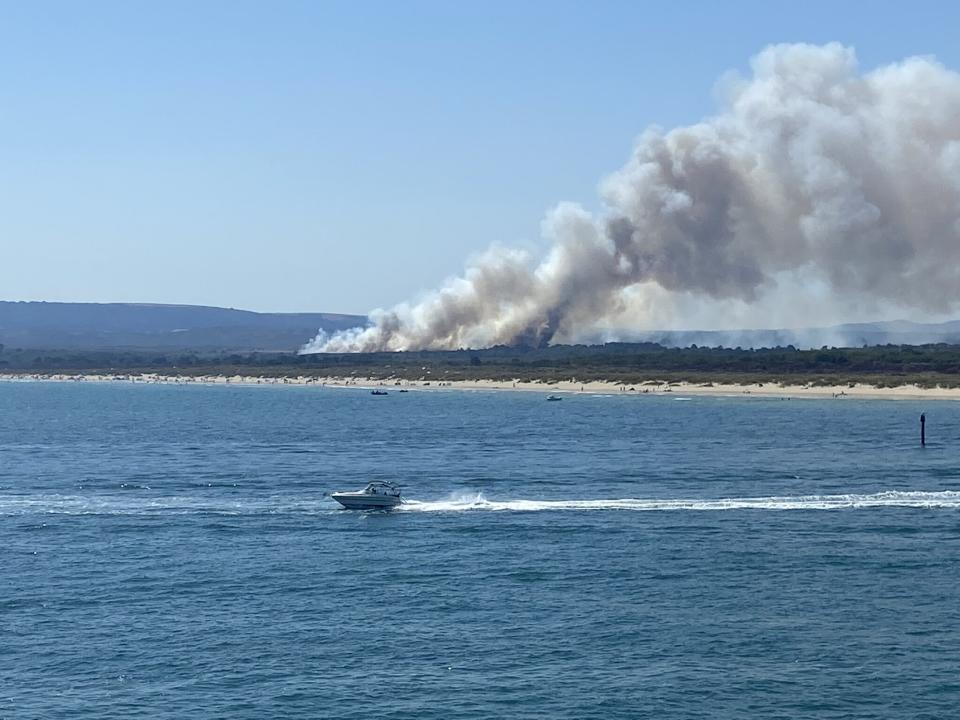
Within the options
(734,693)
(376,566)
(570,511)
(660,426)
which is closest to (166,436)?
(660,426)

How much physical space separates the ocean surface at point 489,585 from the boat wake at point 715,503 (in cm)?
29

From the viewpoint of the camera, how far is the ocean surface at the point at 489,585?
1604 inches

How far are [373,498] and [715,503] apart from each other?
17.5 meters

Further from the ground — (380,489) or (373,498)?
(380,489)

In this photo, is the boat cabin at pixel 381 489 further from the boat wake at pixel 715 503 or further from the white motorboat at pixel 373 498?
the boat wake at pixel 715 503

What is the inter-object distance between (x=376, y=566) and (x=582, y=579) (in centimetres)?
864

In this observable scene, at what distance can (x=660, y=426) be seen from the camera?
13038 centimetres

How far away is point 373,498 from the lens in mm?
73250

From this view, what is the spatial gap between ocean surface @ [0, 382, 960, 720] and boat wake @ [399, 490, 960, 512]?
11.5 inches

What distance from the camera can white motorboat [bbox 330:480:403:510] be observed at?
7312cm

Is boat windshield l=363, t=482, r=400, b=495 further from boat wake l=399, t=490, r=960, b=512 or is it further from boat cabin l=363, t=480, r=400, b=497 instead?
boat wake l=399, t=490, r=960, b=512

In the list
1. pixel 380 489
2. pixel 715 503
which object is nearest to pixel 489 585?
pixel 380 489

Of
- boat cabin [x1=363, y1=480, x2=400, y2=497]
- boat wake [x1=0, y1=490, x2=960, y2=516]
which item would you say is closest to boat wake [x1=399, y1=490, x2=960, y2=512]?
boat wake [x1=0, y1=490, x2=960, y2=516]

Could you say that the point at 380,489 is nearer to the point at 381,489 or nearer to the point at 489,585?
the point at 381,489
